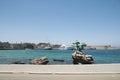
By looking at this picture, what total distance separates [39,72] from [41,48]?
179051mm

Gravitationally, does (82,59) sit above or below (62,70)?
below

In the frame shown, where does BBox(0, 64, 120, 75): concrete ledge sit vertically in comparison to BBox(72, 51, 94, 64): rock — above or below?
above

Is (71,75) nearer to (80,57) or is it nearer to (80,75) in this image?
(80,75)

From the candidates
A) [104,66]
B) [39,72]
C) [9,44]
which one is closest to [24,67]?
[39,72]

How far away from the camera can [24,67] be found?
50.6 feet

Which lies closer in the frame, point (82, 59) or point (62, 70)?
point (62, 70)

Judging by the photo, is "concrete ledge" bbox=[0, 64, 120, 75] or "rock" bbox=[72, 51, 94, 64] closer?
"concrete ledge" bbox=[0, 64, 120, 75]

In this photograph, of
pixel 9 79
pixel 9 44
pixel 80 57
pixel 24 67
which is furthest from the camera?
pixel 9 44

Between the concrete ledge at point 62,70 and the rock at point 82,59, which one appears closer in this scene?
the concrete ledge at point 62,70

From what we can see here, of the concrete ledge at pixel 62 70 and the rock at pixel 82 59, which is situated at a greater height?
the concrete ledge at pixel 62 70

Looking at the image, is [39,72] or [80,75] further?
[39,72]

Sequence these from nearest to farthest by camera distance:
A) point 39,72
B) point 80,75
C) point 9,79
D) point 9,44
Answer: point 9,79, point 80,75, point 39,72, point 9,44

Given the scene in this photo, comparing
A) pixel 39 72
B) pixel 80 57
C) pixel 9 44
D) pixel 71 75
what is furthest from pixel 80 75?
pixel 9 44

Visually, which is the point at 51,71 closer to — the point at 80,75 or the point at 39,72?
the point at 39,72
